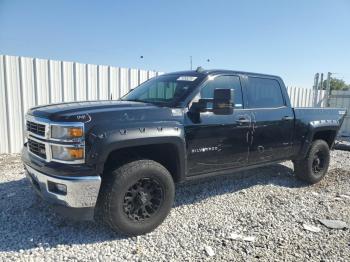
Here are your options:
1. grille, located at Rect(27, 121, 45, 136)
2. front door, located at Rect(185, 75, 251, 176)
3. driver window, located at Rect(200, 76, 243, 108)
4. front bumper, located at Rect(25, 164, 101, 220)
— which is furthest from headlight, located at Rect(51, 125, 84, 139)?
driver window, located at Rect(200, 76, 243, 108)

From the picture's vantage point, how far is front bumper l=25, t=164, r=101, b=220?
3006 mm

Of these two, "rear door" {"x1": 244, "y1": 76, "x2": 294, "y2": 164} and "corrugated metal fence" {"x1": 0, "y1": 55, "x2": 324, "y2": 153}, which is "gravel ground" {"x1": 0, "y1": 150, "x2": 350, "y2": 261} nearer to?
"rear door" {"x1": 244, "y1": 76, "x2": 294, "y2": 164}

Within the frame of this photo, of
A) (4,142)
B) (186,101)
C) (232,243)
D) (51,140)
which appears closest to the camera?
(51,140)

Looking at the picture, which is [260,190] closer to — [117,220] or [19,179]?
[117,220]

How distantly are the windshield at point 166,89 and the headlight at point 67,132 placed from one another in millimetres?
1247

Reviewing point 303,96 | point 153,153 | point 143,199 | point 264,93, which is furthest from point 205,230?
point 303,96

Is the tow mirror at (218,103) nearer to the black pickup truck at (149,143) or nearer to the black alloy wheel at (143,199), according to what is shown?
the black pickup truck at (149,143)

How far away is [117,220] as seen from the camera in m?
3.25

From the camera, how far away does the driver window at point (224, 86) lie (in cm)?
411

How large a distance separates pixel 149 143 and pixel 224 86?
1615mm

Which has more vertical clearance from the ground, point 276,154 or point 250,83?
point 250,83

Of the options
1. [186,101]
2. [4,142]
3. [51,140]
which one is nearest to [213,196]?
[186,101]

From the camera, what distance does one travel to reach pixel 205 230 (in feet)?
12.0

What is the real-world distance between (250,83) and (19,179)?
13.9 ft
